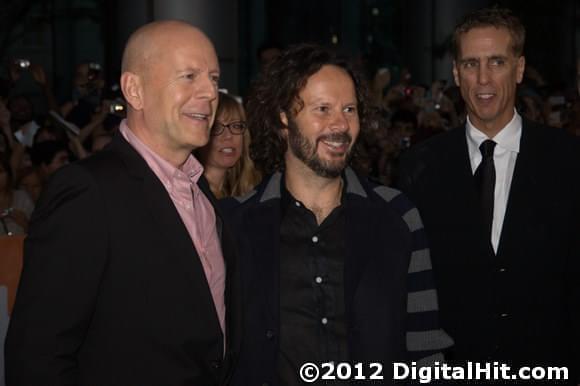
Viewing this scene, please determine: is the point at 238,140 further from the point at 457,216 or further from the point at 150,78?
the point at 150,78

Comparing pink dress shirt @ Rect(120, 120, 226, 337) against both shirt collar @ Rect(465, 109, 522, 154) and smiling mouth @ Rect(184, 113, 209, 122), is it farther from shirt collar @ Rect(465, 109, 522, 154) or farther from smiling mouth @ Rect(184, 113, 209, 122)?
shirt collar @ Rect(465, 109, 522, 154)

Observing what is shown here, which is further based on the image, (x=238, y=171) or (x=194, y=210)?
(x=238, y=171)

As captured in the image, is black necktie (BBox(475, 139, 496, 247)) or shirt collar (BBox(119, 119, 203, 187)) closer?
shirt collar (BBox(119, 119, 203, 187))

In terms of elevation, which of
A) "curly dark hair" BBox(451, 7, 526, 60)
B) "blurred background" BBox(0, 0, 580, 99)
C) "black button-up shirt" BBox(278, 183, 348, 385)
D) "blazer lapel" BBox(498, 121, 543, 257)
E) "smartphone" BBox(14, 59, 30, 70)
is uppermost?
"blurred background" BBox(0, 0, 580, 99)

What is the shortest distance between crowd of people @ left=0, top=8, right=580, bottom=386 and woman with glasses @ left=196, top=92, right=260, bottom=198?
182 centimetres

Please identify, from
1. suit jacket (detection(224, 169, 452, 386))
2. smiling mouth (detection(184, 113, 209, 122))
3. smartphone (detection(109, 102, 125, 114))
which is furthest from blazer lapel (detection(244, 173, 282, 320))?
smartphone (detection(109, 102, 125, 114))

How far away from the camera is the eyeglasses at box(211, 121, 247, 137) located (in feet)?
21.2

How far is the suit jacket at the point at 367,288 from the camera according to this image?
3.88m

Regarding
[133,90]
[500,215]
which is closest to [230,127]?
[500,215]

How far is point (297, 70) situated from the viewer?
13.9 feet

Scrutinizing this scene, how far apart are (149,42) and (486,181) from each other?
2.02m

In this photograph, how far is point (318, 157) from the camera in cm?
405

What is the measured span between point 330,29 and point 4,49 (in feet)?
43.4

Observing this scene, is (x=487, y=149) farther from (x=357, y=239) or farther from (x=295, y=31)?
(x=295, y=31)
